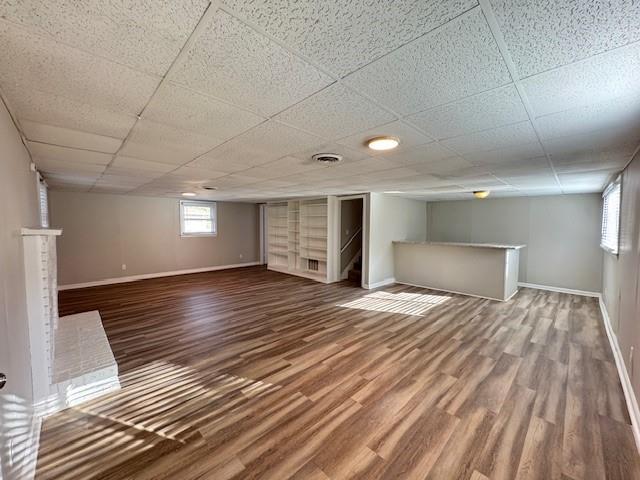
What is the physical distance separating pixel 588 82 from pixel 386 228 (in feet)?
16.9

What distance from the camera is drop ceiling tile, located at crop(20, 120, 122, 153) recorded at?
191 cm

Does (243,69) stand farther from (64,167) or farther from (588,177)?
(588,177)

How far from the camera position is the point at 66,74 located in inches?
47.6

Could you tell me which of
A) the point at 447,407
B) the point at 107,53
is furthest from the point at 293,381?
the point at 107,53

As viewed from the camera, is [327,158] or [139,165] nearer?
[327,158]

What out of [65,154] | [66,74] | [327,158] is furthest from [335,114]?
[65,154]

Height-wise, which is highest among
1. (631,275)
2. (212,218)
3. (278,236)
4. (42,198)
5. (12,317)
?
(42,198)

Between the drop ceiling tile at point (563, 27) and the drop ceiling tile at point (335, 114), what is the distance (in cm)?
68

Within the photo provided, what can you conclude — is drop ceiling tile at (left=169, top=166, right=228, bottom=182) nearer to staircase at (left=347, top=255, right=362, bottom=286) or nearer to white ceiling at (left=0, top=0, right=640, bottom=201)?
white ceiling at (left=0, top=0, right=640, bottom=201)

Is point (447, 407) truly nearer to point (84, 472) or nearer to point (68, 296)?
point (84, 472)

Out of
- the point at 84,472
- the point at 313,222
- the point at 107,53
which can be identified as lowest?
the point at 84,472

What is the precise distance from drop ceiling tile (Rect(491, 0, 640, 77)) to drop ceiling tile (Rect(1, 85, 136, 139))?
205 centimetres

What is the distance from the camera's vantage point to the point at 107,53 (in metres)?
1.06

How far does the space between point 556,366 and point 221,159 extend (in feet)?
13.6
